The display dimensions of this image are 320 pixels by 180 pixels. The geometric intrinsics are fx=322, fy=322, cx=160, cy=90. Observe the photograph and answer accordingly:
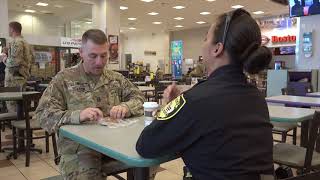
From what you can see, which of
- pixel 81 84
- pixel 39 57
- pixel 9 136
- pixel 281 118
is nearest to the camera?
pixel 81 84

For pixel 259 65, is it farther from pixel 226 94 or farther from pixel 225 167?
pixel 225 167

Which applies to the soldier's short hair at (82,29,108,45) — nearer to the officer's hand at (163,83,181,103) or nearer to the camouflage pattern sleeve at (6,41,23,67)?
the officer's hand at (163,83,181,103)

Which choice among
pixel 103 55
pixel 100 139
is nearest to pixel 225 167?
pixel 100 139

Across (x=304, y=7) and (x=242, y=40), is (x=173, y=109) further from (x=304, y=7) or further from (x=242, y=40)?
(x=304, y=7)

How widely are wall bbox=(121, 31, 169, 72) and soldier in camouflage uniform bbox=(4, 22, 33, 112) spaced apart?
15418mm

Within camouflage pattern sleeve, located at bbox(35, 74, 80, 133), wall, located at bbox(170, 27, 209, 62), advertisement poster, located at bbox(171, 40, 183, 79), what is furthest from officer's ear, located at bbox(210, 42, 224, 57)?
wall, located at bbox(170, 27, 209, 62)

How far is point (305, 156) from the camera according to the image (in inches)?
90.1

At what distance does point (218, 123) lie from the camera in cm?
106

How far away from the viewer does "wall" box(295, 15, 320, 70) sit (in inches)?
283

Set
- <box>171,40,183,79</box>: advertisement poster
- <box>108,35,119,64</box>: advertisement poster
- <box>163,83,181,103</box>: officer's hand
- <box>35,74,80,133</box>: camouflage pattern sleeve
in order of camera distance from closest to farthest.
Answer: <box>163,83,181,103</box>: officer's hand → <box>35,74,80,133</box>: camouflage pattern sleeve → <box>108,35,119,64</box>: advertisement poster → <box>171,40,183,79</box>: advertisement poster

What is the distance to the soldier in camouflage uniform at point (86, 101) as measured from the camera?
179 cm

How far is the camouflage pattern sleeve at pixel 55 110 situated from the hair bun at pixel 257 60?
1004 mm

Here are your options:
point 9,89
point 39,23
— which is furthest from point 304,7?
point 39,23

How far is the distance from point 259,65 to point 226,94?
173 millimetres
